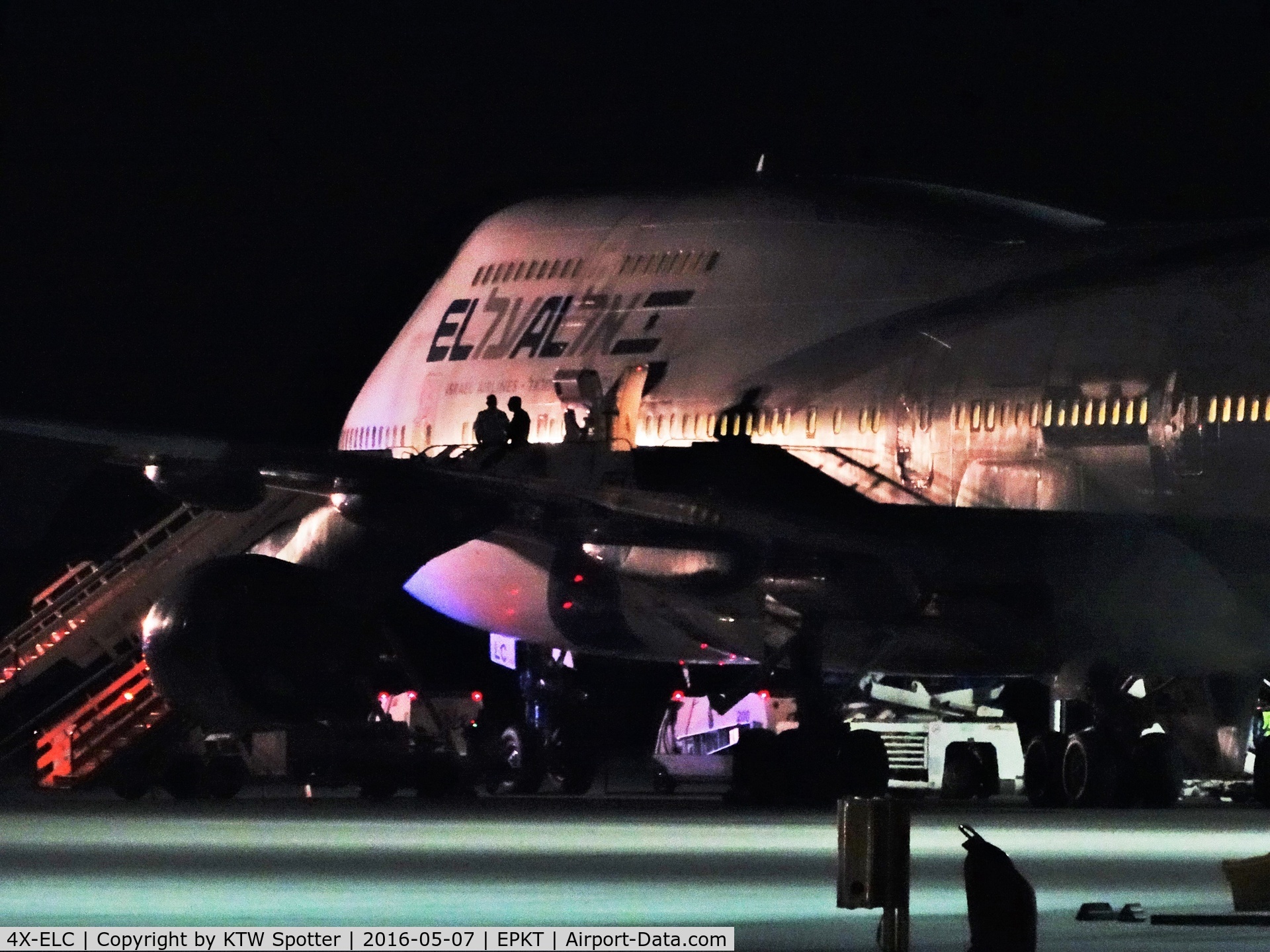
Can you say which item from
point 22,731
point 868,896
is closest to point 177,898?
point 868,896

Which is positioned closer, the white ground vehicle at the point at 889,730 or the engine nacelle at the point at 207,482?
the engine nacelle at the point at 207,482

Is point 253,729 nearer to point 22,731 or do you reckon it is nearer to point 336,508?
point 336,508

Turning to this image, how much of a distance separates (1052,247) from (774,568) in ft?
13.0

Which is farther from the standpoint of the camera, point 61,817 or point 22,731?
point 22,731

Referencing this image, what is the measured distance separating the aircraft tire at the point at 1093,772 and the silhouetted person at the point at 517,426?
20.1 feet

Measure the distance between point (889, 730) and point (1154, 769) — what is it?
7204mm

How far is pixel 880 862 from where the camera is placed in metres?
13.4

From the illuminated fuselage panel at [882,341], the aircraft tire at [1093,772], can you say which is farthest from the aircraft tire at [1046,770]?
the illuminated fuselage panel at [882,341]

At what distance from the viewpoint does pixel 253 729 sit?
2692cm

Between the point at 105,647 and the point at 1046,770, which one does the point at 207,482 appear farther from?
the point at 105,647

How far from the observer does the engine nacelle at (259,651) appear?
86.4 ft

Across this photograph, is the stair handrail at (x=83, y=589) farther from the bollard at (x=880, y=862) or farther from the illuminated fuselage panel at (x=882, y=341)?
the bollard at (x=880, y=862)

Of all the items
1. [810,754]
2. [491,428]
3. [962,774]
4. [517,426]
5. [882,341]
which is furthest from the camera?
[962,774]

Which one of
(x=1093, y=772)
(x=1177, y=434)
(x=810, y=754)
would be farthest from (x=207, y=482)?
(x=1093, y=772)
